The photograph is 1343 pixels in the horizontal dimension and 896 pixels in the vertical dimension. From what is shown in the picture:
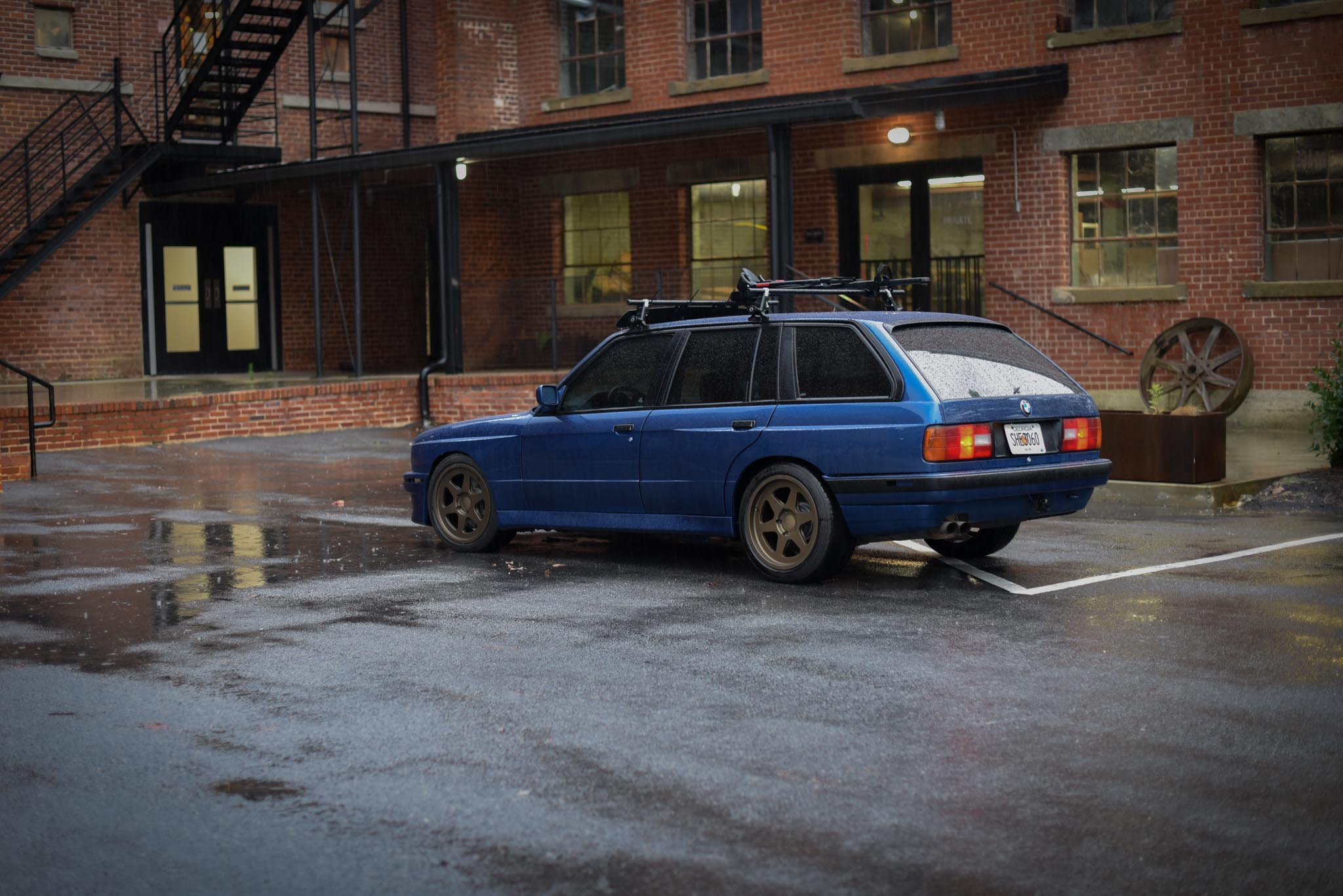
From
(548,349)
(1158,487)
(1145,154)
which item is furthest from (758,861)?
(548,349)

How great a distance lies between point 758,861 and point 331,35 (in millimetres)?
25617

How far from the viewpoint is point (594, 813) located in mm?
4797

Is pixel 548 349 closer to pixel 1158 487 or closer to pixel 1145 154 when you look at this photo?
pixel 1145 154

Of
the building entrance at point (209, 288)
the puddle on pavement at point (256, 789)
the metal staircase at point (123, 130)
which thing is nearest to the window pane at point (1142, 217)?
the metal staircase at point (123, 130)

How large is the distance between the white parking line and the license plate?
0.73 m

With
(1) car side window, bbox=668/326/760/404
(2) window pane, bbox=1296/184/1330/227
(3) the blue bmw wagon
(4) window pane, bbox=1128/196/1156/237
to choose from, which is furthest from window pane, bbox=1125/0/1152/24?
(1) car side window, bbox=668/326/760/404

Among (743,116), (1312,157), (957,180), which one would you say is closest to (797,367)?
(743,116)

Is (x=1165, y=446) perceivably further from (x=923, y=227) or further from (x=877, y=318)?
(x=923, y=227)

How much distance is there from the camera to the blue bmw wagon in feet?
28.1

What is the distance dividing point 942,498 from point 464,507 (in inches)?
138

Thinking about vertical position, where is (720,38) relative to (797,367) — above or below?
above

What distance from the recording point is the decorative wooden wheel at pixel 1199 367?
19047mm

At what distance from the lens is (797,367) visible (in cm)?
916

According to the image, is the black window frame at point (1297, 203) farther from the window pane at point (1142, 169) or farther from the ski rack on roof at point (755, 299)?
the ski rack on roof at point (755, 299)
